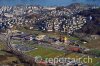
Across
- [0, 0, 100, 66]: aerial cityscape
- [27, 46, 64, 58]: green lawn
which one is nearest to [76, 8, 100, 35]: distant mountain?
[0, 0, 100, 66]: aerial cityscape

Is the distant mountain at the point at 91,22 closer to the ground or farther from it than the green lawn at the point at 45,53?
farther from it

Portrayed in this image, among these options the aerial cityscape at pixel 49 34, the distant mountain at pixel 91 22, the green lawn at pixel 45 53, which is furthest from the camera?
the distant mountain at pixel 91 22

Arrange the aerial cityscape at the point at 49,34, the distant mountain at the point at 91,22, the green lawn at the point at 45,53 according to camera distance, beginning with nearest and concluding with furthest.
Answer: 1. the aerial cityscape at the point at 49,34
2. the green lawn at the point at 45,53
3. the distant mountain at the point at 91,22

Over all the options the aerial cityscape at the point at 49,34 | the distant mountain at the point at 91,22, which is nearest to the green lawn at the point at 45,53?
the aerial cityscape at the point at 49,34

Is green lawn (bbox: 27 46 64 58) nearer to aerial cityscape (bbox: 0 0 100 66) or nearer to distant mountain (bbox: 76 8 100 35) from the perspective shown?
aerial cityscape (bbox: 0 0 100 66)

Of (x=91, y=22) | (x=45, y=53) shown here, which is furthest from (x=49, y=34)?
(x=45, y=53)

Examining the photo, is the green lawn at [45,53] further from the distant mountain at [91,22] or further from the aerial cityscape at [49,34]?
the distant mountain at [91,22]

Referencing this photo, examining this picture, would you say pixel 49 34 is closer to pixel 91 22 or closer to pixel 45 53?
pixel 91 22

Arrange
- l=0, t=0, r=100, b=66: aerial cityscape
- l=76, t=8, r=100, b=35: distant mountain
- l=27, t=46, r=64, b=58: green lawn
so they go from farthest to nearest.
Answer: l=76, t=8, r=100, b=35: distant mountain
l=27, t=46, r=64, b=58: green lawn
l=0, t=0, r=100, b=66: aerial cityscape
